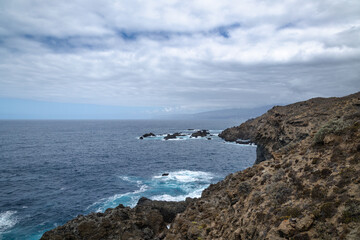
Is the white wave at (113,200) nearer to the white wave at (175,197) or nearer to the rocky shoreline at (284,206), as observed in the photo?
the white wave at (175,197)

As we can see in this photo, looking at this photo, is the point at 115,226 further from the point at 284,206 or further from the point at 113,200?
the point at 284,206

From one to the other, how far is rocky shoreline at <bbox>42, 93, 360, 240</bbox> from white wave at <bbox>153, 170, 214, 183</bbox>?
23.1m

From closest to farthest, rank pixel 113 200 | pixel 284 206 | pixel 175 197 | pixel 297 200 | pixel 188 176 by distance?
pixel 297 200
pixel 284 206
pixel 113 200
pixel 175 197
pixel 188 176

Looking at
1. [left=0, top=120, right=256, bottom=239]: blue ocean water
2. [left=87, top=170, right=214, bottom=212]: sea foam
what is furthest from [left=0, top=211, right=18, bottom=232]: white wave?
[left=87, top=170, right=214, bottom=212]: sea foam

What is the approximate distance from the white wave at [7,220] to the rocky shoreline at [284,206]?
46.0ft

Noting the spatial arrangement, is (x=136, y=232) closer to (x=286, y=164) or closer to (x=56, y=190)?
(x=286, y=164)

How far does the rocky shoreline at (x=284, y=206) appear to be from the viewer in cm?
934

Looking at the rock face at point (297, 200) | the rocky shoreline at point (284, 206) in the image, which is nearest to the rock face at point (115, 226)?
the rocky shoreline at point (284, 206)

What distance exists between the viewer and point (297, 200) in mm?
11438

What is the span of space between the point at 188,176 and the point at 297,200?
128 ft

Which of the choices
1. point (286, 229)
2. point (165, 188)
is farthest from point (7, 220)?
point (286, 229)

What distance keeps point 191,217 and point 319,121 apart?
27.6 metres

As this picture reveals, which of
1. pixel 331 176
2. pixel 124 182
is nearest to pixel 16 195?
pixel 124 182

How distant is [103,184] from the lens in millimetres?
44375
